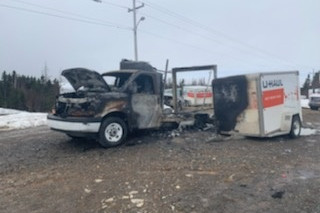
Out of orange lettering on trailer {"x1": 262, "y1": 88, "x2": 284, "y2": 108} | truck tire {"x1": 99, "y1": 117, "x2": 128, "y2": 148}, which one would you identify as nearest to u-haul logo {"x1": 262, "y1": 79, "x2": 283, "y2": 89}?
orange lettering on trailer {"x1": 262, "y1": 88, "x2": 284, "y2": 108}

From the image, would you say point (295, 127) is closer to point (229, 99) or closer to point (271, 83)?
A: point (271, 83)

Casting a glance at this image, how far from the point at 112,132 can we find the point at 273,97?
483cm

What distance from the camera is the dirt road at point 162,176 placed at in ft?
17.9

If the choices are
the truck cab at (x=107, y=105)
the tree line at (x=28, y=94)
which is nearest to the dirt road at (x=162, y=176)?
the truck cab at (x=107, y=105)

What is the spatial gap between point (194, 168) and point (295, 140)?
5.01 m

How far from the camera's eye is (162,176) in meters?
6.79

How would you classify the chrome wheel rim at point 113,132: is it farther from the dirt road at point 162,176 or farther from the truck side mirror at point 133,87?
the truck side mirror at point 133,87

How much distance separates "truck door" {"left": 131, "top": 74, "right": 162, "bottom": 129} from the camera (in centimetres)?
1019

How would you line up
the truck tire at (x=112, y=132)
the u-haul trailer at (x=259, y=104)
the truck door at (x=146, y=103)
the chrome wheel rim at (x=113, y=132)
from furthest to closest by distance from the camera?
the u-haul trailer at (x=259, y=104), the truck door at (x=146, y=103), the chrome wheel rim at (x=113, y=132), the truck tire at (x=112, y=132)

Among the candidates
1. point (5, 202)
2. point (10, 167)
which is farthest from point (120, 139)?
point (5, 202)

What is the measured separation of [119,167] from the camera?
25.0 ft

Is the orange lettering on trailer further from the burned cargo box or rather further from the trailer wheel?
the trailer wheel

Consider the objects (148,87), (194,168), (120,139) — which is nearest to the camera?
(194,168)

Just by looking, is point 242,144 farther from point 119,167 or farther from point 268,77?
point 119,167
